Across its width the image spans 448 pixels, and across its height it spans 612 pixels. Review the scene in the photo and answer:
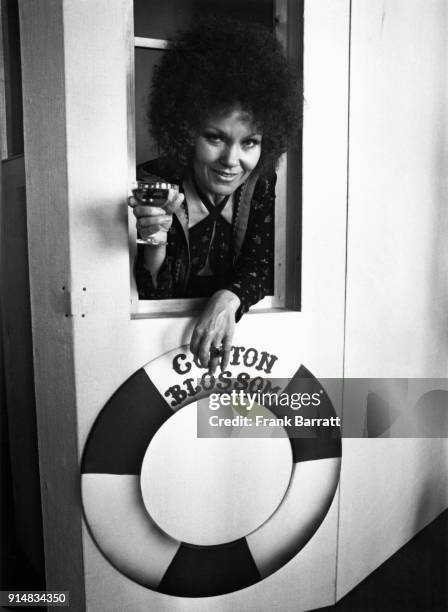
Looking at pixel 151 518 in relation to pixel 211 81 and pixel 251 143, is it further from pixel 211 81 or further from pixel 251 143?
pixel 211 81

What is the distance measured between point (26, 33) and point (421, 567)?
1856mm

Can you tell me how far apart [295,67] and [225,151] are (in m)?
0.30

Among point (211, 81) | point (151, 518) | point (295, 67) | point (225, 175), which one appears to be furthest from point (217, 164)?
point (151, 518)

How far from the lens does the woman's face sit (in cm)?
141

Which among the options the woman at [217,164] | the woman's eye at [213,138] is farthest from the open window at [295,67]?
the woman's eye at [213,138]

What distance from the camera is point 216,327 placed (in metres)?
1.40

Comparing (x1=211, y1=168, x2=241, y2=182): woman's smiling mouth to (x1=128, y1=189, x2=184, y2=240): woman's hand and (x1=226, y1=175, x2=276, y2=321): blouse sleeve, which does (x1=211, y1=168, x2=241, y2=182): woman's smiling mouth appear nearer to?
(x1=226, y1=175, x2=276, y2=321): blouse sleeve

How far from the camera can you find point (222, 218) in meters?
1.50

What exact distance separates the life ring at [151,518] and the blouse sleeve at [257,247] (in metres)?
0.19

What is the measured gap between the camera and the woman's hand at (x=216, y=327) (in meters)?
1.40

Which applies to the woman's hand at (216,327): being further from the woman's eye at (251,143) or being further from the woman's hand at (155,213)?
the woman's eye at (251,143)

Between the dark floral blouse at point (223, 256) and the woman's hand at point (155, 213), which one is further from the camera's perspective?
the dark floral blouse at point (223, 256)

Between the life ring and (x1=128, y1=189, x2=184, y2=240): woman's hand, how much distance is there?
320 mm

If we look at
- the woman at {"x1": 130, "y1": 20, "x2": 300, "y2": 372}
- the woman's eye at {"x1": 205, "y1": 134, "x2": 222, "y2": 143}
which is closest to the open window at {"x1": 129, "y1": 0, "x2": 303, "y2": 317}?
the woman at {"x1": 130, "y1": 20, "x2": 300, "y2": 372}
